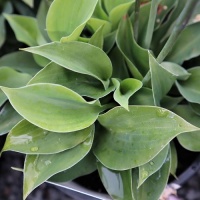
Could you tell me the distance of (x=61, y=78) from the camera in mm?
486

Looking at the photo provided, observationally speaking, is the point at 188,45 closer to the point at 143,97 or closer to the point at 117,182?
the point at 143,97

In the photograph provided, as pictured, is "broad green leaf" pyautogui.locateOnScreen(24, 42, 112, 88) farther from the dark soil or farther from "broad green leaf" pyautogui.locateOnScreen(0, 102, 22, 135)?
the dark soil

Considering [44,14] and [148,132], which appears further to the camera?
[44,14]

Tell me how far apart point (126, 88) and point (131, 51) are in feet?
0.23

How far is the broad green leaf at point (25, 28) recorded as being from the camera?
586 mm

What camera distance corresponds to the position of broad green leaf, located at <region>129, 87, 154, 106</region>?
49cm

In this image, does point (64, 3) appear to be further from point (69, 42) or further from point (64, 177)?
point (64, 177)

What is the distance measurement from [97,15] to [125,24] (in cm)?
6

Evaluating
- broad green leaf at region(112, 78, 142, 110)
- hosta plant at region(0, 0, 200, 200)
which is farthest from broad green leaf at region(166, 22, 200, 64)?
broad green leaf at region(112, 78, 142, 110)

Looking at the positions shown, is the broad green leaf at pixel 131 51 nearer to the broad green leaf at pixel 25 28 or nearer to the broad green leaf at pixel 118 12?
the broad green leaf at pixel 118 12

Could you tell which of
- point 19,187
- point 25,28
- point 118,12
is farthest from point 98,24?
point 19,187

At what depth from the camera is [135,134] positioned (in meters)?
0.45

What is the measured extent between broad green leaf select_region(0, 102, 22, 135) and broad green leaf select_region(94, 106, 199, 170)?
4.6 inches

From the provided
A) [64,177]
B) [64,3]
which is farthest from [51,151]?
[64,3]
